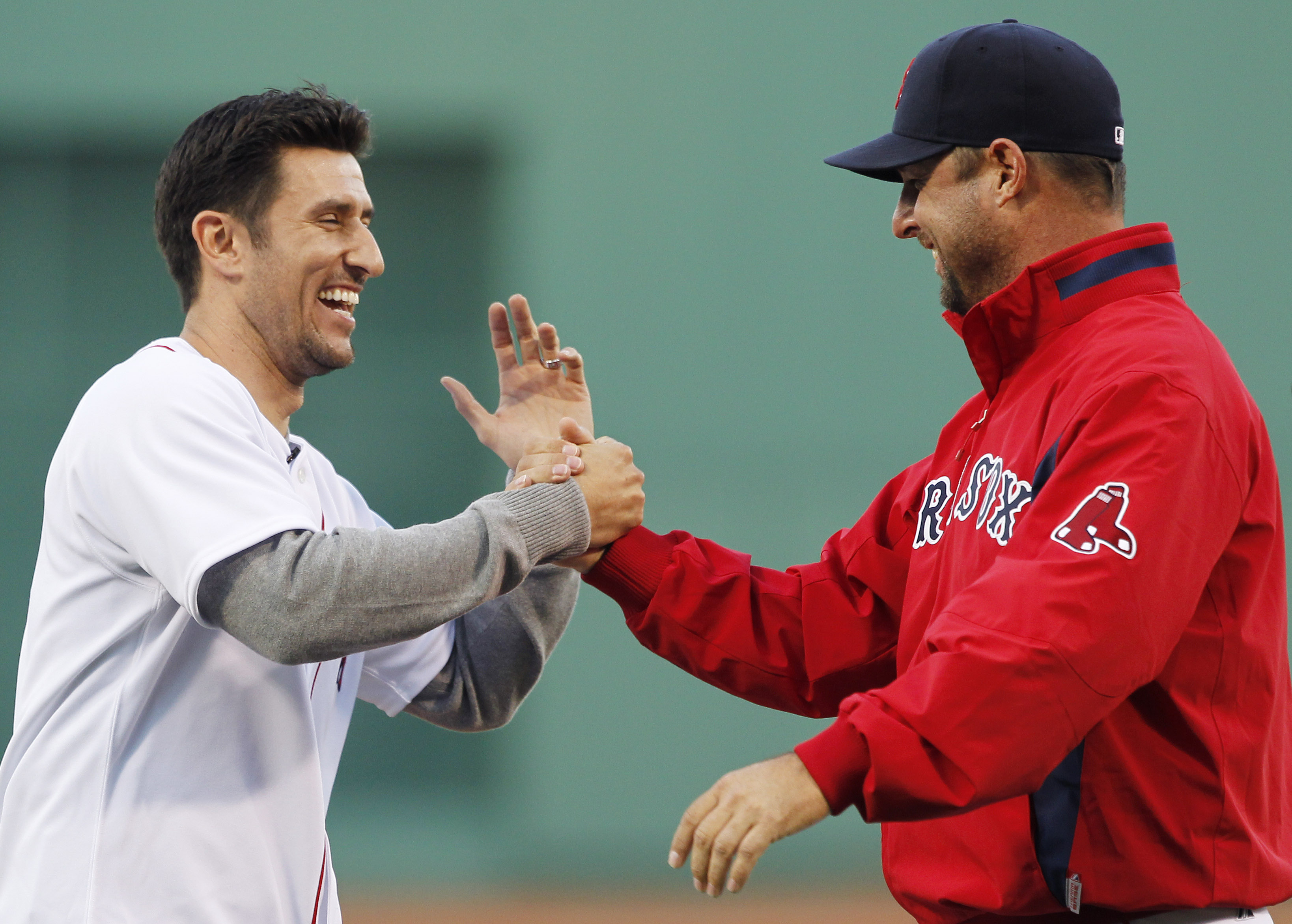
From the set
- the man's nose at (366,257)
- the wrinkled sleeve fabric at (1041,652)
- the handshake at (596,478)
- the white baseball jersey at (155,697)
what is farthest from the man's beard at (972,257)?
the white baseball jersey at (155,697)

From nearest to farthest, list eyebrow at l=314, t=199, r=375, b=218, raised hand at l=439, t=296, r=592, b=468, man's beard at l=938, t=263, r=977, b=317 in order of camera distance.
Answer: man's beard at l=938, t=263, r=977, b=317
eyebrow at l=314, t=199, r=375, b=218
raised hand at l=439, t=296, r=592, b=468

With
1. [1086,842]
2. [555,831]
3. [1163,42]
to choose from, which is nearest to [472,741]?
[555,831]

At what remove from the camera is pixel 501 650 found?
2686mm

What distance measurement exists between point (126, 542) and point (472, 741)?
13.6ft

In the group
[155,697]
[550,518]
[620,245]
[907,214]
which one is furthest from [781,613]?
[620,245]

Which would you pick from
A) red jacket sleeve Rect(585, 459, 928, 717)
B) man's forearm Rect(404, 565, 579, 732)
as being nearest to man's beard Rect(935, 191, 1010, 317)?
red jacket sleeve Rect(585, 459, 928, 717)

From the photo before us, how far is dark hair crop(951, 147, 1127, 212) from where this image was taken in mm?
2141

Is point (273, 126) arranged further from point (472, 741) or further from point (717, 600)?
point (472, 741)

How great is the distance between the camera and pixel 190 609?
6.10 feet

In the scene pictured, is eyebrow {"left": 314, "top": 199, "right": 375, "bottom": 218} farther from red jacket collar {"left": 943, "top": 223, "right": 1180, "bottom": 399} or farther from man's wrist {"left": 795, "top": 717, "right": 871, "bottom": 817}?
man's wrist {"left": 795, "top": 717, "right": 871, "bottom": 817}

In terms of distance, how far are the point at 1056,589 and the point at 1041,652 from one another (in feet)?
0.31

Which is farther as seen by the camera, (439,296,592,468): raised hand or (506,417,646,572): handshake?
(439,296,592,468): raised hand

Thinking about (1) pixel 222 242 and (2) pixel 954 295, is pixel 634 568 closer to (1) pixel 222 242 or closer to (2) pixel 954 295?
(2) pixel 954 295

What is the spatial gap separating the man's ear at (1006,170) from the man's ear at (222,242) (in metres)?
1.46
